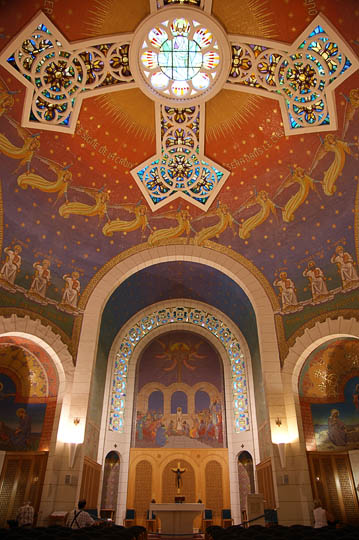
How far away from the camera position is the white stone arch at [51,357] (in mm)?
10250

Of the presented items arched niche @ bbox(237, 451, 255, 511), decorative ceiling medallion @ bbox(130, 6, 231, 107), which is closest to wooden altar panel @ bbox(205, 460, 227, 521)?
arched niche @ bbox(237, 451, 255, 511)

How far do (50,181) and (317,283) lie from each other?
29.0 ft

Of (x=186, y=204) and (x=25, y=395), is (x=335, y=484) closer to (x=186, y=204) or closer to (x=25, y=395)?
(x=25, y=395)

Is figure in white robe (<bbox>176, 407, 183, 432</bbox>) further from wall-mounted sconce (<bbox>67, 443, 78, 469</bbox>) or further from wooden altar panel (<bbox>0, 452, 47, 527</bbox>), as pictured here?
wooden altar panel (<bbox>0, 452, 47, 527</bbox>)

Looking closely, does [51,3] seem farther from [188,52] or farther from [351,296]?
[351,296]

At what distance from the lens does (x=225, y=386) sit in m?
15.2

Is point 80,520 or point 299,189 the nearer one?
point 80,520

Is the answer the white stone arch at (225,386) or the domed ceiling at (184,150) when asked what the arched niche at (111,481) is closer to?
the white stone arch at (225,386)

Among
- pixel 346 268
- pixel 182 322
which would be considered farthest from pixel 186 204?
pixel 346 268

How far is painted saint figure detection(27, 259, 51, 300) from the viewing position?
1165 cm

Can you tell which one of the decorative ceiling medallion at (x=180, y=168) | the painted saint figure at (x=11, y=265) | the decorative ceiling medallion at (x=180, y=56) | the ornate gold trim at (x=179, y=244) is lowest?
the painted saint figure at (x=11, y=265)

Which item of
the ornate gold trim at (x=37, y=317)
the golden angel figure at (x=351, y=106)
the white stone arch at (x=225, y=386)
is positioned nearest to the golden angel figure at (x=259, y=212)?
the golden angel figure at (x=351, y=106)

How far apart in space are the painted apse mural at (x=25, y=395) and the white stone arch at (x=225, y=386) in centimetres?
295

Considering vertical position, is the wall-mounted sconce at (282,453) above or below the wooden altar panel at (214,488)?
above
